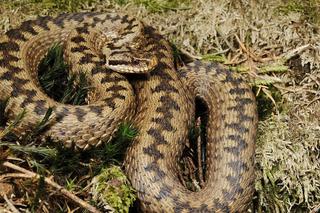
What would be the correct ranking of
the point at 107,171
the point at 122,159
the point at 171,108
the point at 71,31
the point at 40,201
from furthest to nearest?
the point at 71,31 < the point at 171,108 < the point at 122,159 < the point at 107,171 < the point at 40,201

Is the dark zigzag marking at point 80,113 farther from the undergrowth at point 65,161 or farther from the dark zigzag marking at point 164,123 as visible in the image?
the dark zigzag marking at point 164,123

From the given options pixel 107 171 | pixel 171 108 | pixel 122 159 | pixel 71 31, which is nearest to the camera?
pixel 107 171

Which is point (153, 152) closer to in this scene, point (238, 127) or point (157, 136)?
point (157, 136)

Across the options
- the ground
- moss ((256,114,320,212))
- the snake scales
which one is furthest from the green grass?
moss ((256,114,320,212))

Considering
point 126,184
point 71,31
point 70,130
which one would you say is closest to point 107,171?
point 126,184

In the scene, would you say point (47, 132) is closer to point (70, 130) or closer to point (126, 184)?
point (70, 130)

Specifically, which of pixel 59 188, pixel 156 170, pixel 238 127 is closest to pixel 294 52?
pixel 238 127
